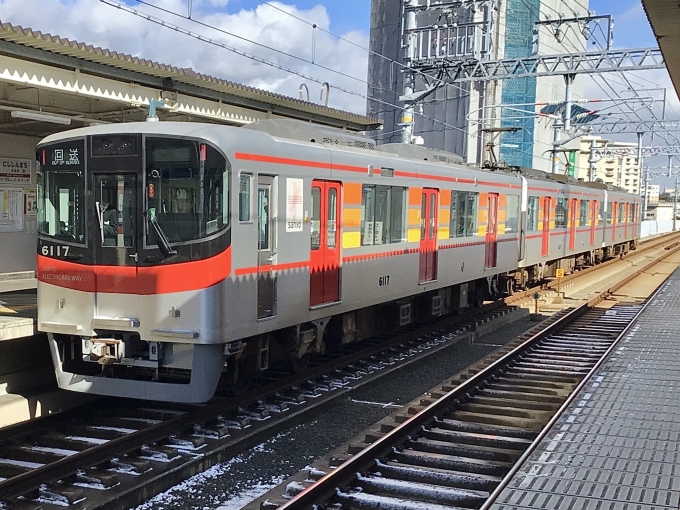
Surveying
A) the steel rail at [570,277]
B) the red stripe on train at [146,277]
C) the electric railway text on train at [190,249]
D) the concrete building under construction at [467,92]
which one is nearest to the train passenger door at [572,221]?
the steel rail at [570,277]

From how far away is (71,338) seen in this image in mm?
7945

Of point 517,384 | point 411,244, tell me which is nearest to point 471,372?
point 517,384

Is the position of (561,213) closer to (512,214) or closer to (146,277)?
(512,214)

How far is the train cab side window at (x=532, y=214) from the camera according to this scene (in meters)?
18.7

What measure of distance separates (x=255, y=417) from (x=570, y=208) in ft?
56.0

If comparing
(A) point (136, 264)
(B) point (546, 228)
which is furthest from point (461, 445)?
(B) point (546, 228)

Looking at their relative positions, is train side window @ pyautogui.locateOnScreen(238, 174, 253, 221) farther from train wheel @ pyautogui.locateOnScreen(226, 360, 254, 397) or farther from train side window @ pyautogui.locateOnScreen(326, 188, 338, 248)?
train side window @ pyautogui.locateOnScreen(326, 188, 338, 248)

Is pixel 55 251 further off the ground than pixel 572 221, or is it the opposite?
pixel 572 221

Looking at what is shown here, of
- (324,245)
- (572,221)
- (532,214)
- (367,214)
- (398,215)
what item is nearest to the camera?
(324,245)

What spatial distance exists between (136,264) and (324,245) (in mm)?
2689

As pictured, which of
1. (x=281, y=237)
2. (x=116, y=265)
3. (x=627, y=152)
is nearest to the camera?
(x=116, y=265)

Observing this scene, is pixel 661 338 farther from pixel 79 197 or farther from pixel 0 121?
pixel 0 121

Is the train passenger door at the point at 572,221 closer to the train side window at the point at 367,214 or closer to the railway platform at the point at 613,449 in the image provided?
the railway platform at the point at 613,449

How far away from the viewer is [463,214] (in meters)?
14.2
